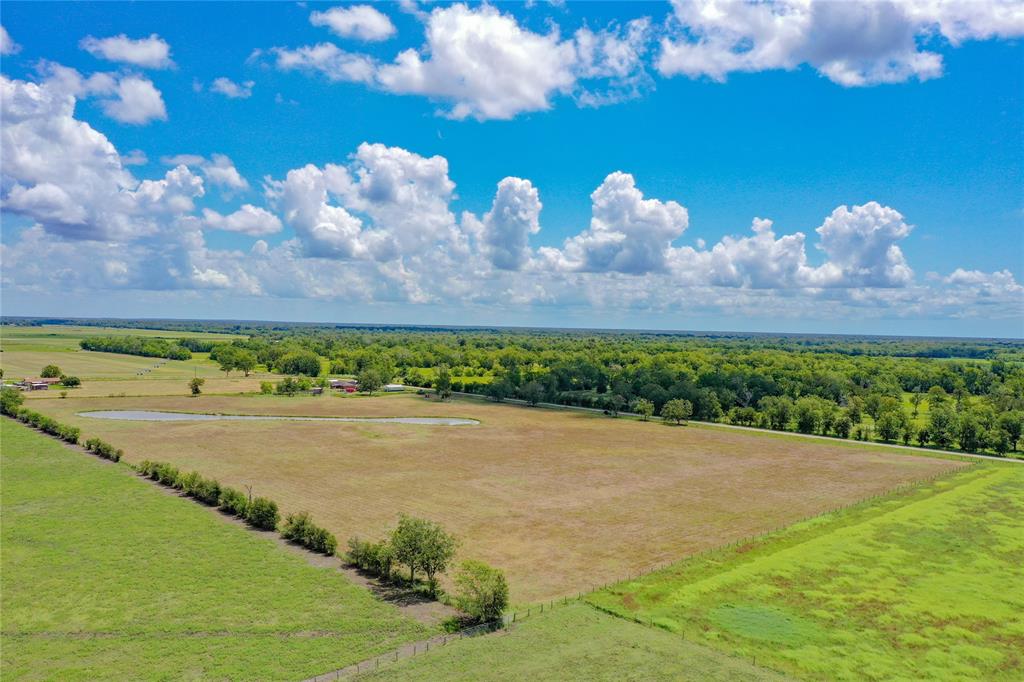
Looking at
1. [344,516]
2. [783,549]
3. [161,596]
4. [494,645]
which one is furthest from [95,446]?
[783,549]

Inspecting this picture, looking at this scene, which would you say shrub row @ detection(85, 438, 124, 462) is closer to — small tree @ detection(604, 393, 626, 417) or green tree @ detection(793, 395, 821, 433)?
small tree @ detection(604, 393, 626, 417)

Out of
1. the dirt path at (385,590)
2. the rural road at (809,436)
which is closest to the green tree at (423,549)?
the dirt path at (385,590)

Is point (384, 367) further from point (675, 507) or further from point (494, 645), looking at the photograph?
point (494, 645)

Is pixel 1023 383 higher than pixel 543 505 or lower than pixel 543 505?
higher

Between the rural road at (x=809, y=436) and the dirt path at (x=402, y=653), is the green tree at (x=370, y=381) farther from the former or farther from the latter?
the dirt path at (x=402, y=653)

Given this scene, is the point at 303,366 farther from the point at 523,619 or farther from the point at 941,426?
the point at 523,619
